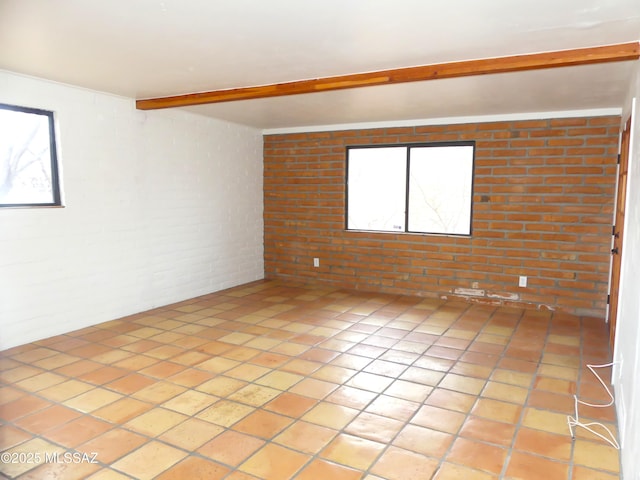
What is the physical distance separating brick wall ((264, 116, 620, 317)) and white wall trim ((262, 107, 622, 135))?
2.2 inches

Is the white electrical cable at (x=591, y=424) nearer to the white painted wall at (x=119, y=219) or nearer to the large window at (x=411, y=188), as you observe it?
the large window at (x=411, y=188)

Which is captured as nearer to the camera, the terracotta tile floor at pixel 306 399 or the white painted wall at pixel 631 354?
the white painted wall at pixel 631 354

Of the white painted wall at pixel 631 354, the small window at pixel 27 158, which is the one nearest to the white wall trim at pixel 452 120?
the white painted wall at pixel 631 354

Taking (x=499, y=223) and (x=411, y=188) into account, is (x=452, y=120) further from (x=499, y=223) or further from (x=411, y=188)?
(x=499, y=223)

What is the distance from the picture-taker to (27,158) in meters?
3.62

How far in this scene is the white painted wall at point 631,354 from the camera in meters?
1.81

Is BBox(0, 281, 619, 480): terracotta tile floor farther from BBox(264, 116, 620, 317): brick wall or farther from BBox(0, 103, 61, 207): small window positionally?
BBox(0, 103, 61, 207): small window

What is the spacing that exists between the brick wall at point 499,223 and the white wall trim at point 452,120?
0.06 metres

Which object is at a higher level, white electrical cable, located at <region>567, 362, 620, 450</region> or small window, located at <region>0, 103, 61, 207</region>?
small window, located at <region>0, 103, 61, 207</region>

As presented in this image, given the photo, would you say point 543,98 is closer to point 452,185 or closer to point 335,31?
point 452,185

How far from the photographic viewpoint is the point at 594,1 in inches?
80.3

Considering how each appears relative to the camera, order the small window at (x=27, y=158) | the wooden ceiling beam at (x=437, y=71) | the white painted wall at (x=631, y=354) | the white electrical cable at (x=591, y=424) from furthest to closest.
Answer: the small window at (x=27, y=158), the wooden ceiling beam at (x=437, y=71), the white electrical cable at (x=591, y=424), the white painted wall at (x=631, y=354)

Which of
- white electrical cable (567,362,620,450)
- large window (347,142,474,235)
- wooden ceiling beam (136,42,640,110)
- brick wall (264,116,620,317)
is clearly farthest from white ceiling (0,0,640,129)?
white electrical cable (567,362,620,450)

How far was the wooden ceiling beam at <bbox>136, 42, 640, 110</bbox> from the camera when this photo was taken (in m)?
2.69
